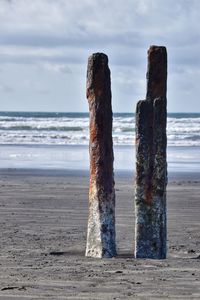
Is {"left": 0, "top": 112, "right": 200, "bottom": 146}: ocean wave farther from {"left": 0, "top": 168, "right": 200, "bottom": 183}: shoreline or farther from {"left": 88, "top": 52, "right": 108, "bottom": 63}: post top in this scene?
{"left": 88, "top": 52, "right": 108, "bottom": 63}: post top

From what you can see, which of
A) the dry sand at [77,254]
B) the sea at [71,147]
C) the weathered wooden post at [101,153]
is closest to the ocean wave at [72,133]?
the sea at [71,147]

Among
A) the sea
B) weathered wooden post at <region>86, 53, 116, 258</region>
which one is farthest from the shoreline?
weathered wooden post at <region>86, 53, 116, 258</region>

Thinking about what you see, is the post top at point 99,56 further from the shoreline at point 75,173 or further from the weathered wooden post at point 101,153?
the shoreline at point 75,173

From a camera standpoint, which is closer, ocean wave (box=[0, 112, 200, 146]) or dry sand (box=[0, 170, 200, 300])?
dry sand (box=[0, 170, 200, 300])

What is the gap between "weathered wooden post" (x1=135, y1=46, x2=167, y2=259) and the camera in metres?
10.6

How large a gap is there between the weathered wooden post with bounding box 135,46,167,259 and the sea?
15716 mm

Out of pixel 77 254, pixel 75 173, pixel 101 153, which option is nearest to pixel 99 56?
pixel 101 153

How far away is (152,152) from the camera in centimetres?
1063

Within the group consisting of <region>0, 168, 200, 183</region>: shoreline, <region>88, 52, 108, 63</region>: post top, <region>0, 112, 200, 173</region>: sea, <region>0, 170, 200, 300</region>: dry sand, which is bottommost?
<region>0, 170, 200, 300</region>: dry sand

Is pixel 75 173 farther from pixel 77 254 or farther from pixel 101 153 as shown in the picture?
pixel 101 153

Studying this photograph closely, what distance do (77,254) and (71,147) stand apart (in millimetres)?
29133

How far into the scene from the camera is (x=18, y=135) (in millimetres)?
50531

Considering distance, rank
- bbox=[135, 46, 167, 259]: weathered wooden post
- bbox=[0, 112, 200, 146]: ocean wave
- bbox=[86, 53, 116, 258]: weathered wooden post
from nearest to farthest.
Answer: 1. bbox=[135, 46, 167, 259]: weathered wooden post
2. bbox=[86, 53, 116, 258]: weathered wooden post
3. bbox=[0, 112, 200, 146]: ocean wave

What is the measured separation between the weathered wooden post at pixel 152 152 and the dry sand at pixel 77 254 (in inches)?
17.6
